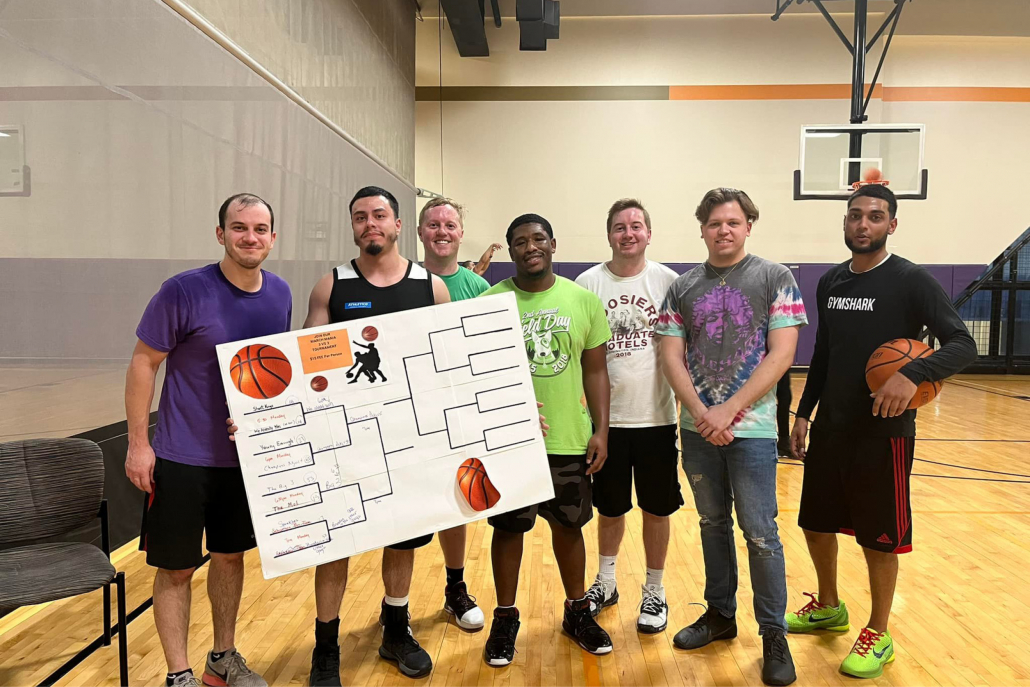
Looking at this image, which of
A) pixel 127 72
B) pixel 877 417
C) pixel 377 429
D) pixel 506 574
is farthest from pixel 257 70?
pixel 877 417

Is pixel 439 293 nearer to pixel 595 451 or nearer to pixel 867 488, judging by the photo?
pixel 595 451

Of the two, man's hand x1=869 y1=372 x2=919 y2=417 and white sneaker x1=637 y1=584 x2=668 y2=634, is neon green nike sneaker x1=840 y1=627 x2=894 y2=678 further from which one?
man's hand x1=869 y1=372 x2=919 y2=417

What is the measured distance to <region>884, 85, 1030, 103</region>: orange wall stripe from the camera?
11102 millimetres

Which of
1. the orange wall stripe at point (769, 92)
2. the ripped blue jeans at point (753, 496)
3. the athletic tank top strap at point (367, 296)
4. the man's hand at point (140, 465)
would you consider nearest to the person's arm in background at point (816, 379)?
the ripped blue jeans at point (753, 496)

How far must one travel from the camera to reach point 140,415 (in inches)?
86.3

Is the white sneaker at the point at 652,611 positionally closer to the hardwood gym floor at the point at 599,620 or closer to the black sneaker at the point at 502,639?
the hardwood gym floor at the point at 599,620

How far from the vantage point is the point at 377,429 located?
7.54ft

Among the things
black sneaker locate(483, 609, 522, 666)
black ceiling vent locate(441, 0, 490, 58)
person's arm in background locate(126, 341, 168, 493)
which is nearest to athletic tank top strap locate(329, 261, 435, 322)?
person's arm in background locate(126, 341, 168, 493)

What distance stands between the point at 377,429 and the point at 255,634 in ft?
3.72

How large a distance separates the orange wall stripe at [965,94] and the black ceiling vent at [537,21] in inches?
216

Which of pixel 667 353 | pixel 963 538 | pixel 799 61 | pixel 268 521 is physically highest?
pixel 799 61

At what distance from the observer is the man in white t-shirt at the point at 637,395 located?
269 centimetres

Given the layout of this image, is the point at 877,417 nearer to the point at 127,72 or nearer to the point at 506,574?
the point at 506,574

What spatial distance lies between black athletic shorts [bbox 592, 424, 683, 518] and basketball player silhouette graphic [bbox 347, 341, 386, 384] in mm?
901
